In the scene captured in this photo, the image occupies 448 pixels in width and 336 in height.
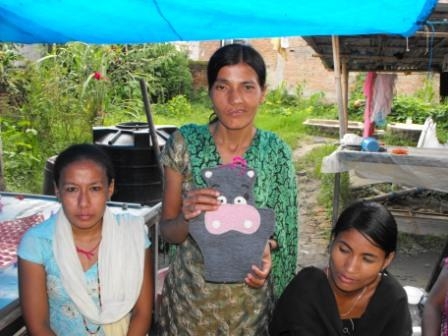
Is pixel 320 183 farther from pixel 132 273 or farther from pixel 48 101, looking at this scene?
pixel 132 273

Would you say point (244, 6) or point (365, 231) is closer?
point (365, 231)

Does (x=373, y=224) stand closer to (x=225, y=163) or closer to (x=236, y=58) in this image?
(x=225, y=163)

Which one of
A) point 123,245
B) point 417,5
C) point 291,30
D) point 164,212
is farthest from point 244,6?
point 123,245

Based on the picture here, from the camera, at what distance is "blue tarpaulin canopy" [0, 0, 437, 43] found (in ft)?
6.27

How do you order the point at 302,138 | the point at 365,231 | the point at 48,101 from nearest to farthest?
1. the point at 365,231
2. the point at 48,101
3. the point at 302,138

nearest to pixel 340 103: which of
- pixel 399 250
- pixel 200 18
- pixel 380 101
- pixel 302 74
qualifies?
pixel 380 101

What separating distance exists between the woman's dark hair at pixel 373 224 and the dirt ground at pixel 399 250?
3.04 meters

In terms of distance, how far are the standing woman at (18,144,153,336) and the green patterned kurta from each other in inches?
7.3

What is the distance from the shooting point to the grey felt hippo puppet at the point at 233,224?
164 centimetres

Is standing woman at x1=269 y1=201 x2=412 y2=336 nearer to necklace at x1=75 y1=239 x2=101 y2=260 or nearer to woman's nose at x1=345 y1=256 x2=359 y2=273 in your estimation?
woman's nose at x1=345 y1=256 x2=359 y2=273

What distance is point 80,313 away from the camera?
70.2 inches

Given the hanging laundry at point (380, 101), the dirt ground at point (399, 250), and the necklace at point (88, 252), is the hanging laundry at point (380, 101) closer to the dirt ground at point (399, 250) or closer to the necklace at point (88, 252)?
the dirt ground at point (399, 250)

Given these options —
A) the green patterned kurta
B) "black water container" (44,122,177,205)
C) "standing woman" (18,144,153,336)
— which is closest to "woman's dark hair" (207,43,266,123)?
the green patterned kurta

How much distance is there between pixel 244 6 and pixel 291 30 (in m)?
0.44
